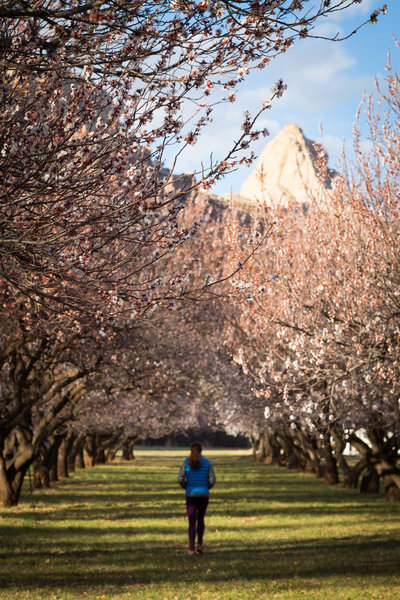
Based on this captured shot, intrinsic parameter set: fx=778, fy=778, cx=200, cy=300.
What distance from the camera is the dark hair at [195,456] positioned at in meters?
15.5

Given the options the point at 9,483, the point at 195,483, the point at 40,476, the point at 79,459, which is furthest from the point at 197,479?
the point at 79,459

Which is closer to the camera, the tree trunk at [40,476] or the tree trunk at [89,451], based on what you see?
the tree trunk at [40,476]

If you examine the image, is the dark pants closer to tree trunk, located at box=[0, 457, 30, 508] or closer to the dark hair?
the dark hair

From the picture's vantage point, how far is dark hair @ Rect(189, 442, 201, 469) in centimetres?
1552

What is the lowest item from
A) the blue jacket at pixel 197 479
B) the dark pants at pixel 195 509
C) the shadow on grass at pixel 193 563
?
the shadow on grass at pixel 193 563

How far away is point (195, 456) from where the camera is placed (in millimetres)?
15672

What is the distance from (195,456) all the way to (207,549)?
2.74 m

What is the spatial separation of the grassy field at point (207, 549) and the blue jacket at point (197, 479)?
1.36 metres

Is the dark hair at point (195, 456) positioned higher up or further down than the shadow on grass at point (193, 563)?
higher up

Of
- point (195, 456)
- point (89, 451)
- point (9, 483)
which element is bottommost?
point (9, 483)

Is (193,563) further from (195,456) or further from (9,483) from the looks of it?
(9,483)

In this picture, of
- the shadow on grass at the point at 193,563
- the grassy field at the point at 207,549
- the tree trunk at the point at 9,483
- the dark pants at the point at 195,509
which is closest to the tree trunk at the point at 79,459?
the grassy field at the point at 207,549

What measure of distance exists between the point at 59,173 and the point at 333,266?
449 inches

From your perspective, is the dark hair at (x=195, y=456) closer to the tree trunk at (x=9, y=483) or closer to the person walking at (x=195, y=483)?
the person walking at (x=195, y=483)
